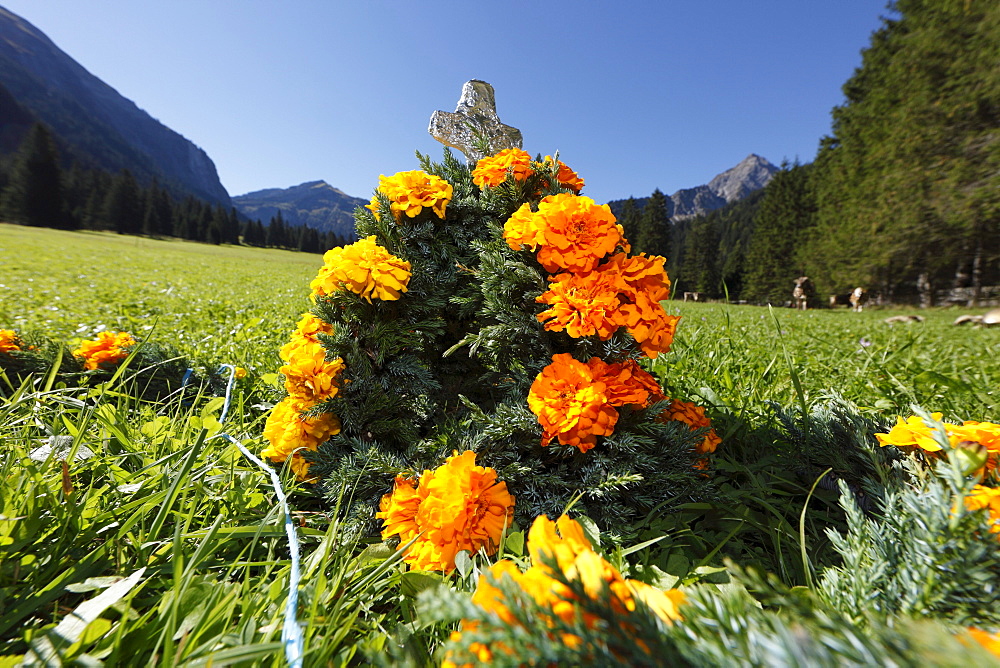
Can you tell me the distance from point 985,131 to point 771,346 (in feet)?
64.4

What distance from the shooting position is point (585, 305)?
1283 millimetres

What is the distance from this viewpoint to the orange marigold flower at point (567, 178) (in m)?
1.70

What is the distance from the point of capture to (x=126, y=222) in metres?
57.7

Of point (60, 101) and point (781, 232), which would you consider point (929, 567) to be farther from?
point (60, 101)

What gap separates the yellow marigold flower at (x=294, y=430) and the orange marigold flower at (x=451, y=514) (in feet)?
1.67

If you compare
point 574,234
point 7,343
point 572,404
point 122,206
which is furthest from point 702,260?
point 122,206

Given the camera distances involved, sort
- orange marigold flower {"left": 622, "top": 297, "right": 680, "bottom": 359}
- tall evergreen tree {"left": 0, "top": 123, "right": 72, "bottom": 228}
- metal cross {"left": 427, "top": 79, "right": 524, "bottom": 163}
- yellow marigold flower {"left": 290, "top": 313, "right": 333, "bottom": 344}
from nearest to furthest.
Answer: orange marigold flower {"left": 622, "top": 297, "right": 680, "bottom": 359}
yellow marigold flower {"left": 290, "top": 313, "right": 333, "bottom": 344}
metal cross {"left": 427, "top": 79, "right": 524, "bottom": 163}
tall evergreen tree {"left": 0, "top": 123, "right": 72, "bottom": 228}

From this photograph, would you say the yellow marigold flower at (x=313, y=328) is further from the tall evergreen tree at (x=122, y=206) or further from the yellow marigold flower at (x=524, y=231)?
the tall evergreen tree at (x=122, y=206)

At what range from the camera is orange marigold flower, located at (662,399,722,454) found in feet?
5.21

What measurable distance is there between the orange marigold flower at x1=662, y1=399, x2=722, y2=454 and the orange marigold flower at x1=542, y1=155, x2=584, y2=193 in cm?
100

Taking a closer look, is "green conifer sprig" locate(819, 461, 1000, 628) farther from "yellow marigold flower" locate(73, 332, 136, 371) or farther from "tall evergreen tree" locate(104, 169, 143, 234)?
"tall evergreen tree" locate(104, 169, 143, 234)

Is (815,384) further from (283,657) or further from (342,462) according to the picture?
(283,657)

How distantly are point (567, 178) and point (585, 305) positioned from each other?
0.73 m

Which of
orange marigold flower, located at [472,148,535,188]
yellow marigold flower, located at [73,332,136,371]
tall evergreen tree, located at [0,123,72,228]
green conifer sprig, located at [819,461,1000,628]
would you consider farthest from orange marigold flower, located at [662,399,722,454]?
tall evergreen tree, located at [0,123,72,228]
